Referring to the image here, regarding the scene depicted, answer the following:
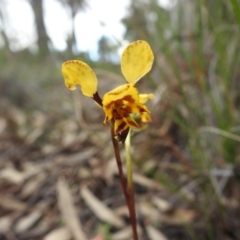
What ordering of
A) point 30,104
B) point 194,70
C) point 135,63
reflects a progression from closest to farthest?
point 135,63, point 194,70, point 30,104

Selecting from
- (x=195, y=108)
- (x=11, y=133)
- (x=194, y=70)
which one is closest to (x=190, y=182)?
(x=195, y=108)

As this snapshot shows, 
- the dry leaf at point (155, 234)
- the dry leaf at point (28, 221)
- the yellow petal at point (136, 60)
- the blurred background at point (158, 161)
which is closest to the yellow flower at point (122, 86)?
the yellow petal at point (136, 60)

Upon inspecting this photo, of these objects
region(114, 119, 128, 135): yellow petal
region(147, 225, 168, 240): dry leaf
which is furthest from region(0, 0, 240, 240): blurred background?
region(114, 119, 128, 135): yellow petal

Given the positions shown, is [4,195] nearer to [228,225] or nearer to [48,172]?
[48,172]

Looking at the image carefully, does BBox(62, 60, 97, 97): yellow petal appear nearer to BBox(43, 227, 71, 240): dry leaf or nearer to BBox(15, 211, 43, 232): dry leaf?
BBox(43, 227, 71, 240): dry leaf

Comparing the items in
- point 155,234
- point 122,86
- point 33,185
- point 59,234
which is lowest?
point 155,234

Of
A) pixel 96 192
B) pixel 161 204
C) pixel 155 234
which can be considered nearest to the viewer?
pixel 155 234

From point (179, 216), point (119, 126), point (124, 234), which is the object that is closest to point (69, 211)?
point (124, 234)

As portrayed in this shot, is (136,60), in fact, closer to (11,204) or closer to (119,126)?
(119,126)
